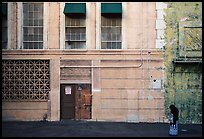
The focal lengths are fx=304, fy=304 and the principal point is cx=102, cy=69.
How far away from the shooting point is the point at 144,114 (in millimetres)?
18609

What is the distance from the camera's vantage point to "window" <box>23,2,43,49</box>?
1897 cm

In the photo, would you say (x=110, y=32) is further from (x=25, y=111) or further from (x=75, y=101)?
(x=25, y=111)

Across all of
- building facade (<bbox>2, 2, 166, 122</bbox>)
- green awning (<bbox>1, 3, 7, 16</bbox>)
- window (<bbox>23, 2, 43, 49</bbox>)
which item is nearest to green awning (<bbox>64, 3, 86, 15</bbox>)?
building facade (<bbox>2, 2, 166, 122</bbox>)

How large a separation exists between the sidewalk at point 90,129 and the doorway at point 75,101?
61cm

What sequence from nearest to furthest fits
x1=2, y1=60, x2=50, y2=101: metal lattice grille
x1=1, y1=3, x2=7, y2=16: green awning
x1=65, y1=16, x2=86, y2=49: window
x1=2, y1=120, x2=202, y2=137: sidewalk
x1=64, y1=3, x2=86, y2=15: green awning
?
x1=2, y1=120, x2=202, y2=137: sidewalk < x1=64, y1=3, x2=86, y2=15: green awning < x1=1, y1=3, x2=7, y2=16: green awning < x1=2, y1=60, x2=50, y2=101: metal lattice grille < x1=65, y1=16, x2=86, y2=49: window

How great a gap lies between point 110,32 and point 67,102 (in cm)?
511

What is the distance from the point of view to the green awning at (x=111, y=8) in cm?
1822

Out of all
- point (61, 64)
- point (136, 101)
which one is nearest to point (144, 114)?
point (136, 101)

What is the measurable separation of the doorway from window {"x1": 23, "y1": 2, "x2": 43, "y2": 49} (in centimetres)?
315

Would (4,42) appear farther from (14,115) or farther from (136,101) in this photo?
(136,101)

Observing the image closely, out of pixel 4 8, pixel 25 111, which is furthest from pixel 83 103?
pixel 4 8

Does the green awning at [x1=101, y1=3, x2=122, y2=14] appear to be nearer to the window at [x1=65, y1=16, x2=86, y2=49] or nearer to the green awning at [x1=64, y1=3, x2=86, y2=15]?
the green awning at [x1=64, y1=3, x2=86, y2=15]

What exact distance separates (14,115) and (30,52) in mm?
3999

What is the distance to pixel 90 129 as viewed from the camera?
621 inches
